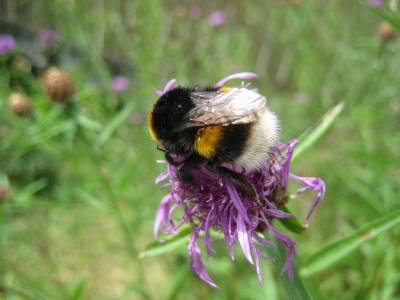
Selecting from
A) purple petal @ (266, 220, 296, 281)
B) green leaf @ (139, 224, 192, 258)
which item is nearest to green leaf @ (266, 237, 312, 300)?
purple petal @ (266, 220, 296, 281)

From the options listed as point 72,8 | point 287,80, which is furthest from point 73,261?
point 287,80

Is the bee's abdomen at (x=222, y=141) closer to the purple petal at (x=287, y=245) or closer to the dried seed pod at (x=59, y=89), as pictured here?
the purple petal at (x=287, y=245)

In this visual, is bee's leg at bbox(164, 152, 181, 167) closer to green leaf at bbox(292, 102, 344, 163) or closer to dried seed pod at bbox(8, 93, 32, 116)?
green leaf at bbox(292, 102, 344, 163)

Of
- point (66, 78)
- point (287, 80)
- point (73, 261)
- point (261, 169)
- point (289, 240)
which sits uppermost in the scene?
point (261, 169)

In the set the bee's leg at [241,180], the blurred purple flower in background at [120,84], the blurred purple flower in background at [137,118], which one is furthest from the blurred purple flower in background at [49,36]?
the bee's leg at [241,180]

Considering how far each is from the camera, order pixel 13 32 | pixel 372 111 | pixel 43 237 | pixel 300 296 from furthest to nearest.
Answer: pixel 13 32 < pixel 43 237 < pixel 372 111 < pixel 300 296

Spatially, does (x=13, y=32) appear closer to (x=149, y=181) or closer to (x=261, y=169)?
(x=149, y=181)

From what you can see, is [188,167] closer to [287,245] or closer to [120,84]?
[287,245]
